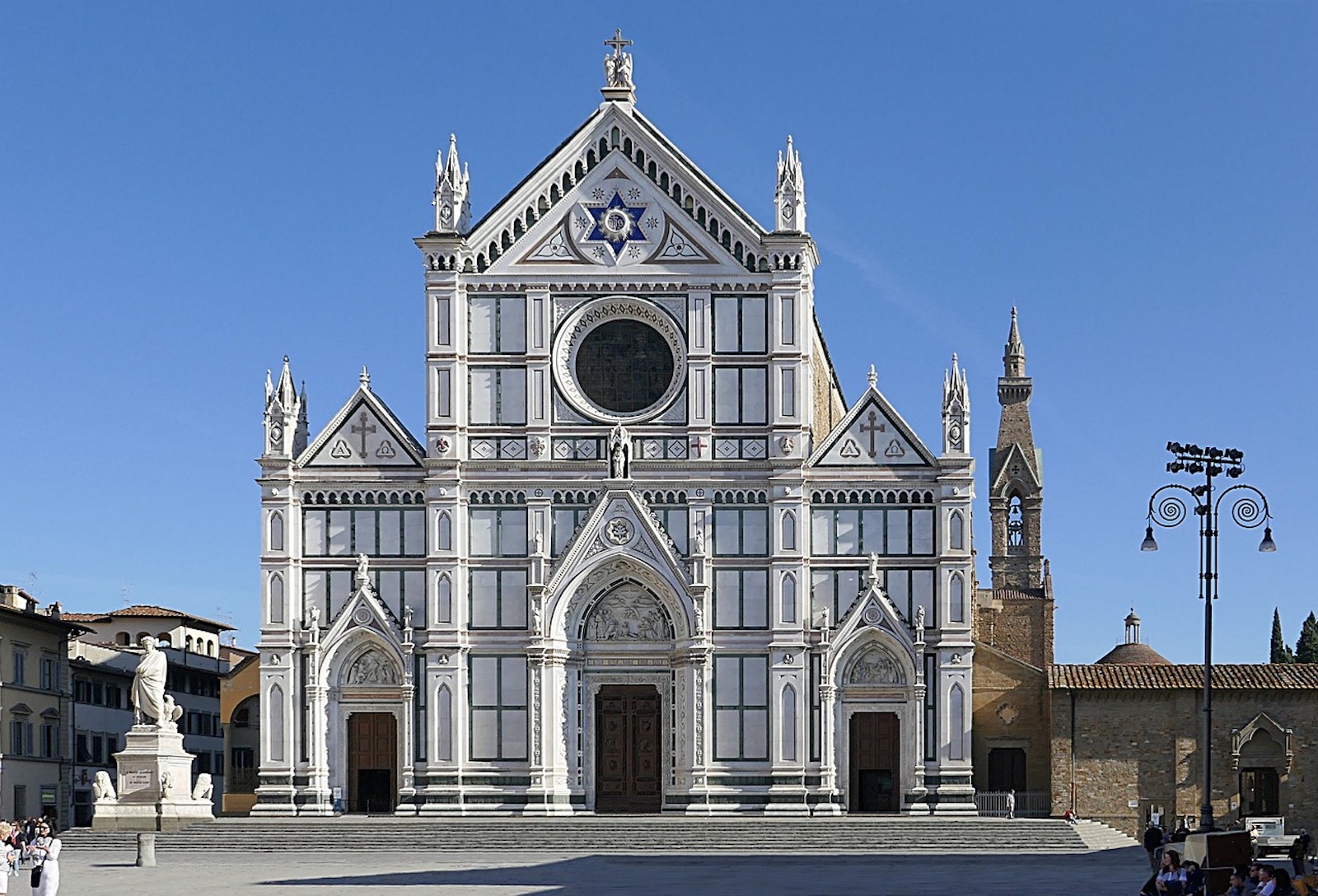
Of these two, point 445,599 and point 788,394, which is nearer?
point 445,599

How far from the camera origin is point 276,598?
163 feet

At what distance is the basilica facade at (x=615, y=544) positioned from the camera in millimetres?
49125

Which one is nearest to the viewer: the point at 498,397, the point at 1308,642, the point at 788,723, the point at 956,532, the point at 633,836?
the point at 633,836

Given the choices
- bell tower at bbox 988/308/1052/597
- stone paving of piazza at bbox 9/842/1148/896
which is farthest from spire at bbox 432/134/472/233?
bell tower at bbox 988/308/1052/597

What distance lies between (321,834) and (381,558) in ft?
23.8

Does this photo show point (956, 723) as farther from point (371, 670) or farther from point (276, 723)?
point (276, 723)

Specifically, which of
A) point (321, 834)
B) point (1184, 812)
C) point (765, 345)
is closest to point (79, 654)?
point (321, 834)

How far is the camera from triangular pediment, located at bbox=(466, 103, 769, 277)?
50281mm

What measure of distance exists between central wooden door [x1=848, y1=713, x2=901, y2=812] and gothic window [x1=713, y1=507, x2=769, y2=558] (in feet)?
15.3

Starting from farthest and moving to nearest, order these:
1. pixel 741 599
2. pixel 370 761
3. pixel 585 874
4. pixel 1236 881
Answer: pixel 370 761 < pixel 741 599 < pixel 585 874 < pixel 1236 881

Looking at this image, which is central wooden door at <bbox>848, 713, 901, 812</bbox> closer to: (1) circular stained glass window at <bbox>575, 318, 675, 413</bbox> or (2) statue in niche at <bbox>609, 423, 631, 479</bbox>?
(2) statue in niche at <bbox>609, 423, 631, 479</bbox>

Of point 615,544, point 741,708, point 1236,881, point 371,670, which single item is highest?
point 615,544

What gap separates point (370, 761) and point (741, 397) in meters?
12.5

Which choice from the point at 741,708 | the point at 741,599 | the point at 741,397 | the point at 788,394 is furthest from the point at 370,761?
the point at 788,394
